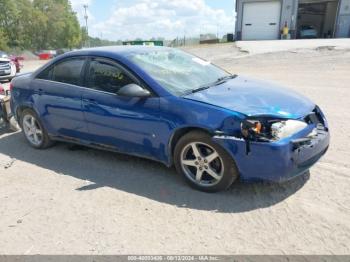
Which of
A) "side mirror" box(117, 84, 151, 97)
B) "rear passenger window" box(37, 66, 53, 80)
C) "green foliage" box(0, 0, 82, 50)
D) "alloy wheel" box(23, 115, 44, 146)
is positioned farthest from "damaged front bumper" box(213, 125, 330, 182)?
"green foliage" box(0, 0, 82, 50)

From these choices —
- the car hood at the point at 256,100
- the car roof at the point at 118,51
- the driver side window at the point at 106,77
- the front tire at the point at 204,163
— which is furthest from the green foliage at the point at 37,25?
the front tire at the point at 204,163

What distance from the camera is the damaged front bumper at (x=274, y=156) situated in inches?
129

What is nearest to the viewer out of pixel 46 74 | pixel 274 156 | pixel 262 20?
pixel 274 156

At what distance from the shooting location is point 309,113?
369cm

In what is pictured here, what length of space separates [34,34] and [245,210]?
2994 inches

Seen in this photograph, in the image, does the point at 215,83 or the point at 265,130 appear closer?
the point at 265,130

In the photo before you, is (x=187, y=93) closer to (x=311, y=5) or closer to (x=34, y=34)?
(x=311, y=5)

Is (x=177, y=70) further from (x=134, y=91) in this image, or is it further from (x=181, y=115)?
(x=181, y=115)

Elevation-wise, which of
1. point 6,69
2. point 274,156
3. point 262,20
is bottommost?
point 6,69

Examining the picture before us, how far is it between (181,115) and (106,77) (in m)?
1.33

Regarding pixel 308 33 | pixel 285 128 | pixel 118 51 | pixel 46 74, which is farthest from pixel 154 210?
pixel 308 33

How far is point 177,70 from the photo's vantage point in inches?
174

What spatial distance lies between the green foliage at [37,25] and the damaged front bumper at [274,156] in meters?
62.9

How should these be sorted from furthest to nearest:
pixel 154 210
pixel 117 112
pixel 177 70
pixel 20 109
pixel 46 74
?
pixel 20 109, pixel 46 74, pixel 177 70, pixel 117 112, pixel 154 210
